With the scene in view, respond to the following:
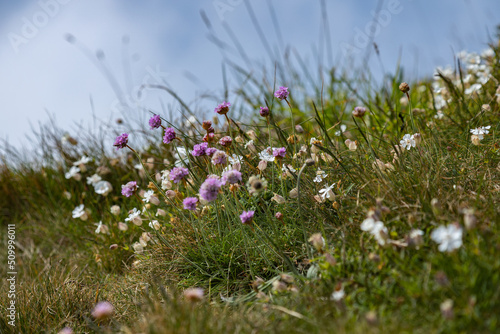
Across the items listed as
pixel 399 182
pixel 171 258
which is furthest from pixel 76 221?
pixel 399 182

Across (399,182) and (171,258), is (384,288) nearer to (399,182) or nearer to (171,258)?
(399,182)

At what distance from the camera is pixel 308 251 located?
74.9 inches

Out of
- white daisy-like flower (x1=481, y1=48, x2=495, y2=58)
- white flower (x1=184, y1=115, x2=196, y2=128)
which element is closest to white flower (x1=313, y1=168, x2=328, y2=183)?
white flower (x1=184, y1=115, x2=196, y2=128)

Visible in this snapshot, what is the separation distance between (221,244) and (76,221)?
207cm

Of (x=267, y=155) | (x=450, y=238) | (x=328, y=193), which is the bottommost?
(x=450, y=238)

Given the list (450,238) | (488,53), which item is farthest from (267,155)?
(488,53)

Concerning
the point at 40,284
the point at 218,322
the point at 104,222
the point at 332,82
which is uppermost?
the point at 332,82

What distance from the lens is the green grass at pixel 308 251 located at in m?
1.42

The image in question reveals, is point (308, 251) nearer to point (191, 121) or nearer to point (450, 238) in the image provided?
point (450, 238)

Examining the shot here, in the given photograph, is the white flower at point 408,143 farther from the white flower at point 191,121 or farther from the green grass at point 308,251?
the white flower at point 191,121

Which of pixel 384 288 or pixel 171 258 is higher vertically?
pixel 171 258

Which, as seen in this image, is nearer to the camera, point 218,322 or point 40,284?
point 218,322

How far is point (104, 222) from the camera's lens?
3.35 meters

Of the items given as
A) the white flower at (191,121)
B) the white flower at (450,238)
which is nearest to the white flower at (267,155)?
the white flower at (191,121)
